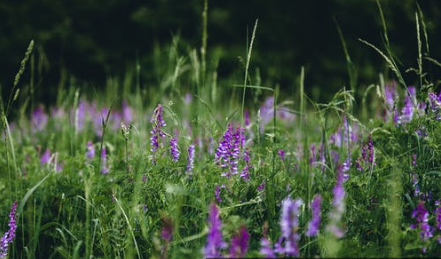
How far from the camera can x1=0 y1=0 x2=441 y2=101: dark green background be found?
9.24 meters

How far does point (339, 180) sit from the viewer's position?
5.56 ft

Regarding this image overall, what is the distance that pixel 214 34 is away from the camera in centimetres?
992

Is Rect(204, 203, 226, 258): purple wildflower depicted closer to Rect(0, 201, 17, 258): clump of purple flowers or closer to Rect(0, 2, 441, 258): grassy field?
Rect(0, 2, 441, 258): grassy field

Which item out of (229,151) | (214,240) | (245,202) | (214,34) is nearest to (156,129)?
(229,151)

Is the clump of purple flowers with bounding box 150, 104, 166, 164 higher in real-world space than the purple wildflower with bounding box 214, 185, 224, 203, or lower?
higher

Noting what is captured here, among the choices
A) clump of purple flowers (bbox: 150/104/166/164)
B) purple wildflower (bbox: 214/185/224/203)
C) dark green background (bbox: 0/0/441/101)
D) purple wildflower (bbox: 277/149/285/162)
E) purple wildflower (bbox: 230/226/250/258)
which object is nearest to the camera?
purple wildflower (bbox: 230/226/250/258)

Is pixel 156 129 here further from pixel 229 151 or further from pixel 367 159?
pixel 367 159

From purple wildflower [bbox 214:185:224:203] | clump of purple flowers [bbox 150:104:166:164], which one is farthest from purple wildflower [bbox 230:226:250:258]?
clump of purple flowers [bbox 150:104:166:164]

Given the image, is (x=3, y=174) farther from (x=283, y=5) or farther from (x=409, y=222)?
(x=283, y=5)

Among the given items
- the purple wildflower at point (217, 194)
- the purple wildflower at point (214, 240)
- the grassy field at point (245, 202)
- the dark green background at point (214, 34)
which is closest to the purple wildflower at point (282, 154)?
the grassy field at point (245, 202)

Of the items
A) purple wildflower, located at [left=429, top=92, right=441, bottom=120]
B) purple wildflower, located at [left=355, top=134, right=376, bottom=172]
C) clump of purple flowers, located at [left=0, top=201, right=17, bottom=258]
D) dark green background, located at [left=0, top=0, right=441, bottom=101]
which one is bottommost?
clump of purple flowers, located at [left=0, top=201, right=17, bottom=258]

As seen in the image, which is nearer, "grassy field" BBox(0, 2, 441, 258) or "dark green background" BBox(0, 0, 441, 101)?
"grassy field" BBox(0, 2, 441, 258)

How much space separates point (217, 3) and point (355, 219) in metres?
8.73

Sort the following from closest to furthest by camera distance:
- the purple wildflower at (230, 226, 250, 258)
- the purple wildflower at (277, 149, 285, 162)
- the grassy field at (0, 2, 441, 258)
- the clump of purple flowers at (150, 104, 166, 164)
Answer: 1. the purple wildflower at (230, 226, 250, 258)
2. the grassy field at (0, 2, 441, 258)
3. the clump of purple flowers at (150, 104, 166, 164)
4. the purple wildflower at (277, 149, 285, 162)
